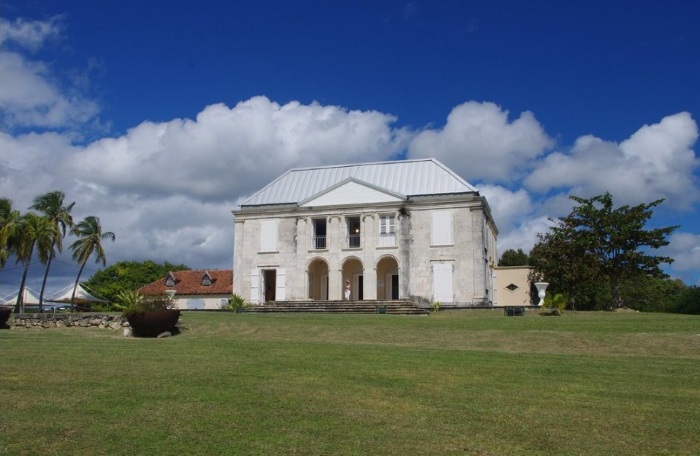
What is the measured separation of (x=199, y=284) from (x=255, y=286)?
9177 millimetres

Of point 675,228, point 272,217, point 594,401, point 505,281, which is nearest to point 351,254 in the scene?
point 272,217

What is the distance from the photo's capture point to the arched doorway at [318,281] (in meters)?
41.6

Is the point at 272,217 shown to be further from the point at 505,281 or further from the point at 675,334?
the point at 675,334

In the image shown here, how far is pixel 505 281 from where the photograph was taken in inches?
1713

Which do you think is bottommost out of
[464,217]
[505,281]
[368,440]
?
[368,440]

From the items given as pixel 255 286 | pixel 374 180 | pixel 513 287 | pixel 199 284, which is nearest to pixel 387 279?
pixel 374 180

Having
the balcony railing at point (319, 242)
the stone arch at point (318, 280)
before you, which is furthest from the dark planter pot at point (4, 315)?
the stone arch at point (318, 280)

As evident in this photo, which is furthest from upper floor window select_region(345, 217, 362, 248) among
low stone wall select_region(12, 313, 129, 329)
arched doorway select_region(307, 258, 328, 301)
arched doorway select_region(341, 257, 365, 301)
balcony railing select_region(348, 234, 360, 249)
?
low stone wall select_region(12, 313, 129, 329)

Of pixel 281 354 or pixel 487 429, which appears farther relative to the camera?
pixel 281 354

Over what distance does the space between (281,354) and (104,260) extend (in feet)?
123

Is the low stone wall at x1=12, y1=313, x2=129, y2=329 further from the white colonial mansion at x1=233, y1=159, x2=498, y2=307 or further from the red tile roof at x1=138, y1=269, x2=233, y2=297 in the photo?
the red tile roof at x1=138, y1=269, x2=233, y2=297

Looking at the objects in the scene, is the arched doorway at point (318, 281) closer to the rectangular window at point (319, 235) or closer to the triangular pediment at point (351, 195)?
the rectangular window at point (319, 235)

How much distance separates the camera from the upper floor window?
1556 inches

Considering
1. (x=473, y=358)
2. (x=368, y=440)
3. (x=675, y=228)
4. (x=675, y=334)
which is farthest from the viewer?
(x=675, y=228)
